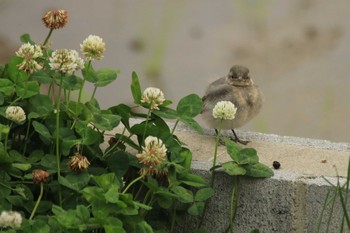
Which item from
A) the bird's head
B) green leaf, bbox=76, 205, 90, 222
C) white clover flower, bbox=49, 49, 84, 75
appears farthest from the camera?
the bird's head

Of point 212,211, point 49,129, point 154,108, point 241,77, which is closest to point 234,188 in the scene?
point 212,211

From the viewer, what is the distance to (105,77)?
4750 millimetres

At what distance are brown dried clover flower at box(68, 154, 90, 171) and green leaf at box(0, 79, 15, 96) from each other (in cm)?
45

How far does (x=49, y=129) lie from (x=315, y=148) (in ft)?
4.06

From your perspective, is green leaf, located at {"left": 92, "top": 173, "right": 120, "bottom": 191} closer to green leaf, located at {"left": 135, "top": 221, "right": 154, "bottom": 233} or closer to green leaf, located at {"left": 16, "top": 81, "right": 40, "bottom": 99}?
green leaf, located at {"left": 135, "top": 221, "right": 154, "bottom": 233}

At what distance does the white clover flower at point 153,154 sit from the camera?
4289mm

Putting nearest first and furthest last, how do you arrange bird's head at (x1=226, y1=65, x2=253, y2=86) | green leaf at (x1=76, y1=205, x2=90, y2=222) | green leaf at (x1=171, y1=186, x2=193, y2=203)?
green leaf at (x1=76, y1=205, x2=90, y2=222) < green leaf at (x1=171, y1=186, x2=193, y2=203) < bird's head at (x1=226, y1=65, x2=253, y2=86)

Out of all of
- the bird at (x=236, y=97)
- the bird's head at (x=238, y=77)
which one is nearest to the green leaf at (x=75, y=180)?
the bird at (x=236, y=97)

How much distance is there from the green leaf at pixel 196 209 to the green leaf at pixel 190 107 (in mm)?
394

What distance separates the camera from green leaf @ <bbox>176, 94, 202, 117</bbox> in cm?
475

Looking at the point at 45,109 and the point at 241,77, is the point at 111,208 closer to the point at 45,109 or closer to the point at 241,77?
the point at 45,109

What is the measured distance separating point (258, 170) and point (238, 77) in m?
1.11

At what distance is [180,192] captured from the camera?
4496 mm

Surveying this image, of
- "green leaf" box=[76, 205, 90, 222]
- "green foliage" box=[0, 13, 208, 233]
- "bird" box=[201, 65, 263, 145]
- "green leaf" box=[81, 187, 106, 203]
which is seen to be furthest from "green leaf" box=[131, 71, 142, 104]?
"bird" box=[201, 65, 263, 145]
